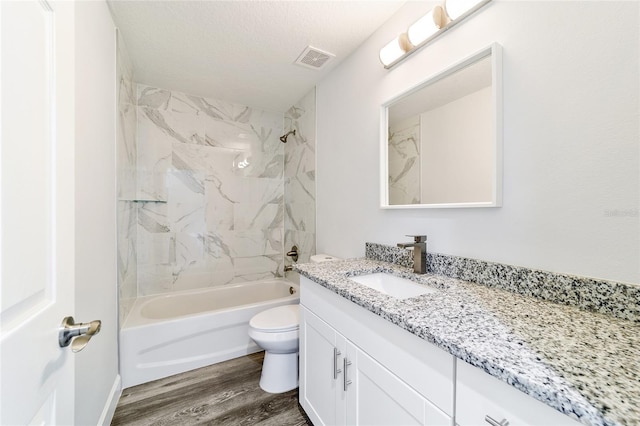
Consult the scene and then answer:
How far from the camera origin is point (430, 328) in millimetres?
682

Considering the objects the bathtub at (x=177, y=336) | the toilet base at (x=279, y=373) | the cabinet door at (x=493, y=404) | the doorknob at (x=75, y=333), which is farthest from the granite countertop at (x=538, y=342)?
the bathtub at (x=177, y=336)

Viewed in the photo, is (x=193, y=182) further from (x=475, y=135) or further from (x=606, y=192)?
(x=606, y=192)

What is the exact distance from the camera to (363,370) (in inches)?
37.6

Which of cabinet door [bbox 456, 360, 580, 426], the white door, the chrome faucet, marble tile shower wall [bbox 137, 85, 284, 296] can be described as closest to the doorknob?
the white door

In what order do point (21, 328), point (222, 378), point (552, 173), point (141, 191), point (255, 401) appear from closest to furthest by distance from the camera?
1. point (21, 328)
2. point (552, 173)
3. point (255, 401)
4. point (222, 378)
5. point (141, 191)

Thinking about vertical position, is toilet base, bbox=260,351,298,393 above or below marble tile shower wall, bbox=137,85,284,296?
below

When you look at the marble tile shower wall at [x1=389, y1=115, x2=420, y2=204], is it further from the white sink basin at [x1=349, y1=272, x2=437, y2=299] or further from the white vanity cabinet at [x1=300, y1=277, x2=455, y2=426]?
the white vanity cabinet at [x1=300, y1=277, x2=455, y2=426]

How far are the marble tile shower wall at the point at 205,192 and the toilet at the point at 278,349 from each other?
3.97ft

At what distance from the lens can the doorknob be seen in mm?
562

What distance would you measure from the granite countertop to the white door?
0.81 metres

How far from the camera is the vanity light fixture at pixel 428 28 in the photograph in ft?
3.64

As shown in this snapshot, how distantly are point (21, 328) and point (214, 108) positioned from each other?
8.79 feet

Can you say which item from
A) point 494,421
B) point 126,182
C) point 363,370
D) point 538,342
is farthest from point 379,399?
point 126,182

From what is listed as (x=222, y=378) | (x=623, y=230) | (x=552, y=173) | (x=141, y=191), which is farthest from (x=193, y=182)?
(x=623, y=230)
